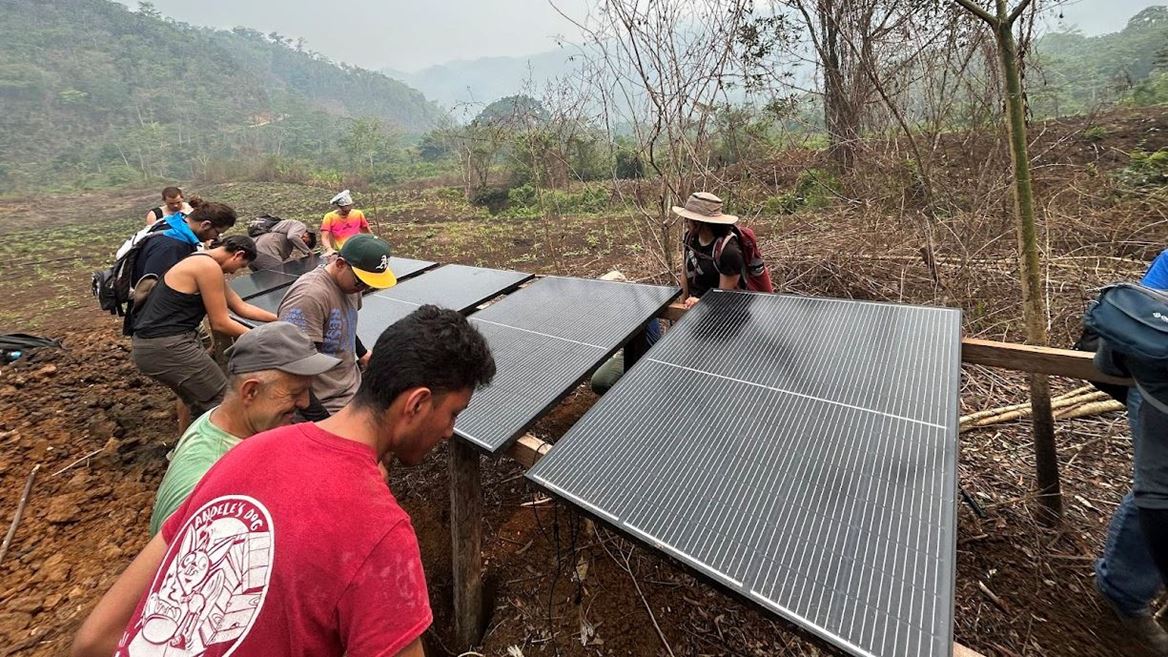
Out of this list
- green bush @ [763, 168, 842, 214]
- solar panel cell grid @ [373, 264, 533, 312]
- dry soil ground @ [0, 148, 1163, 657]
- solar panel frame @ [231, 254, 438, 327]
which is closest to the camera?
dry soil ground @ [0, 148, 1163, 657]

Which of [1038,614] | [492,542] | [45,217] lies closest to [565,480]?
[492,542]

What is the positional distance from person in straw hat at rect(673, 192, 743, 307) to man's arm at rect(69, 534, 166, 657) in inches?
114

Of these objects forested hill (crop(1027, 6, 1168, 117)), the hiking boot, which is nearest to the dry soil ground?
the hiking boot

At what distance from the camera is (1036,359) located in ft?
6.85

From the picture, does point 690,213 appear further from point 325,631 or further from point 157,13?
point 157,13

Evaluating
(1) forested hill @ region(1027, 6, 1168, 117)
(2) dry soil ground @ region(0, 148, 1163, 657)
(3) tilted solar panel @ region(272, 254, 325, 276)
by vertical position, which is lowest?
(2) dry soil ground @ region(0, 148, 1163, 657)

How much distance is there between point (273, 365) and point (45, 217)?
3475cm

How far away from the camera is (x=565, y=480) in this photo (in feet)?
5.39

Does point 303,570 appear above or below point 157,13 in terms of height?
below

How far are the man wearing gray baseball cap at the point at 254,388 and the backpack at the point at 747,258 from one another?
8.79 feet

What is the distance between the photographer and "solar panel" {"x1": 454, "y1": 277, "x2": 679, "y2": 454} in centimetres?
208

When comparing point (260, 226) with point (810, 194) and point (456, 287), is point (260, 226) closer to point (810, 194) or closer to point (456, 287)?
point (456, 287)

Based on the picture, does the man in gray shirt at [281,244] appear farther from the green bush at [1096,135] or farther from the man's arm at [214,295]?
the green bush at [1096,135]

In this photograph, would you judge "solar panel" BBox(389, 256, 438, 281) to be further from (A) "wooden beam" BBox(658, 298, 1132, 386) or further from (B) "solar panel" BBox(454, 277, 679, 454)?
(A) "wooden beam" BBox(658, 298, 1132, 386)
